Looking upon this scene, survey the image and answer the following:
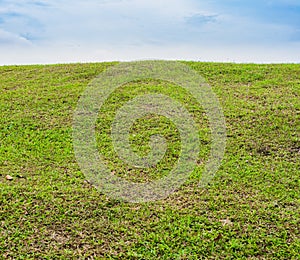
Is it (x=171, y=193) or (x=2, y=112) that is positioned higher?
(x=2, y=112)

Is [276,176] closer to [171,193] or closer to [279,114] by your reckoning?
[171,193]

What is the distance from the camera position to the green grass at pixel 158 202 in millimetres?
4504

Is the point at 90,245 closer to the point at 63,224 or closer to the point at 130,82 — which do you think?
the point at 63,224

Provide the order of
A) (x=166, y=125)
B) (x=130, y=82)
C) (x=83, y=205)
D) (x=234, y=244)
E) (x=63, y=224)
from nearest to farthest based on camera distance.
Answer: (x=234, y=244) < (x=63, y=224) < (x=83, y=205) < (x=166, y=125) < (x=130, y=82)

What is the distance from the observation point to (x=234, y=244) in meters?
4.48

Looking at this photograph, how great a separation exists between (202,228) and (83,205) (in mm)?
1548

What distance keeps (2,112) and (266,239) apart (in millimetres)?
6260

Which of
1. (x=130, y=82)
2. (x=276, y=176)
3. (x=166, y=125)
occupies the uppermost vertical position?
(x=130, y=82)

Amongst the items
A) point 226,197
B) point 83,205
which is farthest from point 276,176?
point 83,205

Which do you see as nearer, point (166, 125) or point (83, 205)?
point (83, 205)

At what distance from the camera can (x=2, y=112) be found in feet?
28.4

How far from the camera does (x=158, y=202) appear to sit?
5297 millimetres

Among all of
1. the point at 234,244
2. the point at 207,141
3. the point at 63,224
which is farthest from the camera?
the point at 207,141

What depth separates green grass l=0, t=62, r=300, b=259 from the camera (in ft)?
14.8
